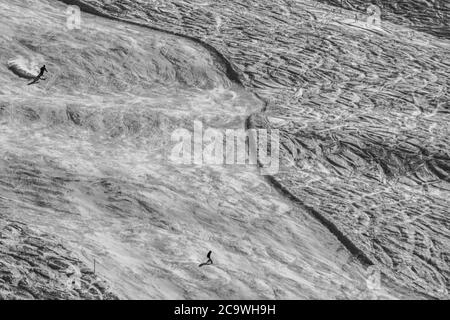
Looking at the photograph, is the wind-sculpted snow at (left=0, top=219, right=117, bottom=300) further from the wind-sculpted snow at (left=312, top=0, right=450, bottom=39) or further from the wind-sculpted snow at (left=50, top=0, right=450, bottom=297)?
the wind-sculpted snow at (left=312, top=0, right=450, bottom=39)

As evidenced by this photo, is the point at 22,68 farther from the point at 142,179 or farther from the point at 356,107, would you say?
the point at 356,107

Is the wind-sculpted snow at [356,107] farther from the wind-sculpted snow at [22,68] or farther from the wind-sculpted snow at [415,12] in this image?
the wind-sculpted snow at [22,68]

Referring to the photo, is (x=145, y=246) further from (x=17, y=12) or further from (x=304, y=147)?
(x=17, y=12)

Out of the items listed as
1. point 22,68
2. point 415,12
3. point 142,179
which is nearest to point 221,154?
point 142,179

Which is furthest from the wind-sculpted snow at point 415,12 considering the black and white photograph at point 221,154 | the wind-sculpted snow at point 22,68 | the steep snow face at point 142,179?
the wind-sculpted snow at point 22,68

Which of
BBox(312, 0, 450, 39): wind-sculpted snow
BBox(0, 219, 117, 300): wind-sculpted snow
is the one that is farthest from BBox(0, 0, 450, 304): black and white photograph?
BBox(312, 0, 450, 39): wind-sculpted snow

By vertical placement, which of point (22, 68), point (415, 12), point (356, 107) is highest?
point (415, 12)

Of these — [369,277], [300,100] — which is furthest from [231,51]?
[369,277]
